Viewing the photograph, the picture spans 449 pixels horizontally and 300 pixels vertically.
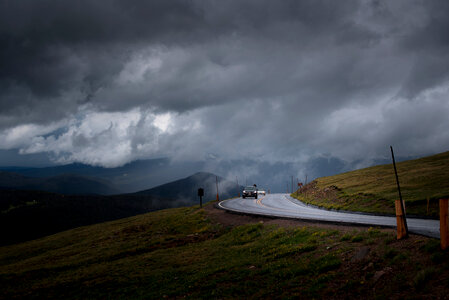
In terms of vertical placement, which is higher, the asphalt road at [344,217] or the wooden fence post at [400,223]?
the wooden fence post at [400,223]

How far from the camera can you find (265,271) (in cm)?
1224

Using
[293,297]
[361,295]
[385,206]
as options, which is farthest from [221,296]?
[385,206]

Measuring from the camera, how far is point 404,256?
953 cm

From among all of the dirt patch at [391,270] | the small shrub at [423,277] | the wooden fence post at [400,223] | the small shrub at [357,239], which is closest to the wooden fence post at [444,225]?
the dirt patch at [391,270]

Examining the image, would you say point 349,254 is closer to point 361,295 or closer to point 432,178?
point 361,295

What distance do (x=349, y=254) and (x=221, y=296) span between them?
517 centimetres

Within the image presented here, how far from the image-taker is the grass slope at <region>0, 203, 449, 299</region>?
8.65 m

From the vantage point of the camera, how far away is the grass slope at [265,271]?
8.65 meters

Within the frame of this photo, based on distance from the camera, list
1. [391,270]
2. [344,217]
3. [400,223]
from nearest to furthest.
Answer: [391,270]
[400,223]
[344,217]

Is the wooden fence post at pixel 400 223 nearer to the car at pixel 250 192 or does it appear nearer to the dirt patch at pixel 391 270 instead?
the dirt patch at pixel 391 270

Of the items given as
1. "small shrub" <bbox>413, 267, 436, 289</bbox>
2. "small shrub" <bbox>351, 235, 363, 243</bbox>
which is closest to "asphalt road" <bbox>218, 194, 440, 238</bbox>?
"small shrub" <bbox>351, 235, 363, 243</bbox>

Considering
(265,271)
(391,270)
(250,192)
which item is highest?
(250,192)

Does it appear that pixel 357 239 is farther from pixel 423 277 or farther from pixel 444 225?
pixel 423 277

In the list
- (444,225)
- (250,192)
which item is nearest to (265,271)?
(444,225)
